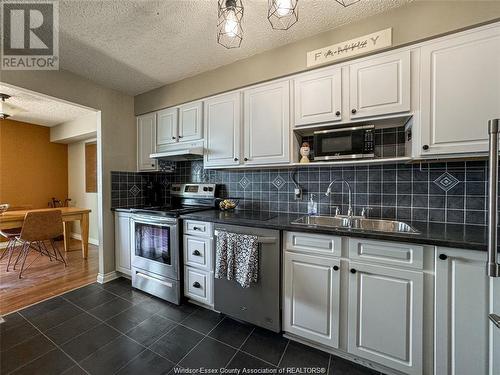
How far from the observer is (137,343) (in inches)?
65.1

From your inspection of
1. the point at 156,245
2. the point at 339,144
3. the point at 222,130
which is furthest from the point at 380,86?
the point at 156,245

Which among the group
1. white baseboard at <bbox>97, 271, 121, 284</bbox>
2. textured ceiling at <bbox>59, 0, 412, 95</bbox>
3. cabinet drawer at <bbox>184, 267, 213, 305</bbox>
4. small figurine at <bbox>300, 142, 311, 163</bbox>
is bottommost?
white baseboard at <bbox>97, 271, 121, 284</bbox>

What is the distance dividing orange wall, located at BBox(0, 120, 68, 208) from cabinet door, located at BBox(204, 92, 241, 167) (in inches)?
168

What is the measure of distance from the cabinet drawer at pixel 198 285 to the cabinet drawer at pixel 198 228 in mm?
349

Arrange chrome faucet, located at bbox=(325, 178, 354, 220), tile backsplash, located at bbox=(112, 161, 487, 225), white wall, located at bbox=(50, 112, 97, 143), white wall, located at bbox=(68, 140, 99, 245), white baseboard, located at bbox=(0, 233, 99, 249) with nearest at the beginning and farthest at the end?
tile backsplash, located at bbox=(112, 161, 487, 225)
chrome faucet, located at bbox=(325, 178, 354, 220)
white wall, located at bbox=(50, 112, 97, 143)
white baseboard, located at bbox=(0, 233, 99, 249)
white wall, located at bbox=(68, 140, 99, 245)

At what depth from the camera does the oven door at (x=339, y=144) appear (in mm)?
1689

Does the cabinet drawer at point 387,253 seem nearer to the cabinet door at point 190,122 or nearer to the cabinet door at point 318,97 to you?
the cabinet door at point 318,97

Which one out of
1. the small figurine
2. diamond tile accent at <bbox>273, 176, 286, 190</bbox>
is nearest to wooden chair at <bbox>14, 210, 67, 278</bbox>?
diamond tile accent at <bbox>273, 176, 286, 190</bbox>

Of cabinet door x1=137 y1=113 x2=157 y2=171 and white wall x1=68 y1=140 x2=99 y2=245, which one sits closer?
cabinet door x1=137 y1=113 x2=157 y2=171

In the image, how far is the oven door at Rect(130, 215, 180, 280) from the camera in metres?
2.15

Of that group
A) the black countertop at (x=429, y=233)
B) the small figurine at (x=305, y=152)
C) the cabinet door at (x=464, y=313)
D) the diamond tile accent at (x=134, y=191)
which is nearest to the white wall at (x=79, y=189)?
the diamond tile accent at (x=134, y=191)

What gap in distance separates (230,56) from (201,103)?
574 millimetres

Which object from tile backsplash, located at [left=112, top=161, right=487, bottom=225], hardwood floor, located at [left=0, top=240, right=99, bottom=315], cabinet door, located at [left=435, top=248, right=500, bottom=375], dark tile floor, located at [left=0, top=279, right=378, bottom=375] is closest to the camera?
cabinet door, located at [left=435, top=248, right=500, bottom=375]

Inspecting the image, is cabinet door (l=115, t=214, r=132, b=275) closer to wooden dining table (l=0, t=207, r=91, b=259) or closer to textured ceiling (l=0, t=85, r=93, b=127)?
wooden dining table (l=0, t=207, r=91, b=259)
